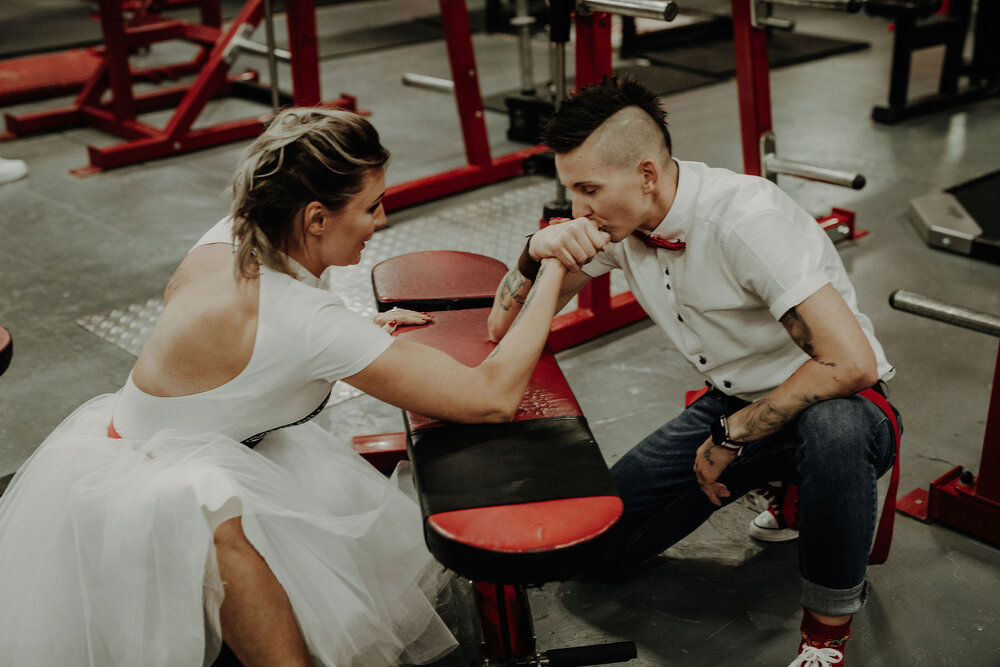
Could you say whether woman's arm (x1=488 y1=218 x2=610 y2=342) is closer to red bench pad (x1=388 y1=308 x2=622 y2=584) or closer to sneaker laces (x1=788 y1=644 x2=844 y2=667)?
red bench pad (x1=388 y1=308 x2=622 y2=584)

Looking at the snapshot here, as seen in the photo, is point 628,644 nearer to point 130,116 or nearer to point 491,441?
point 491,441

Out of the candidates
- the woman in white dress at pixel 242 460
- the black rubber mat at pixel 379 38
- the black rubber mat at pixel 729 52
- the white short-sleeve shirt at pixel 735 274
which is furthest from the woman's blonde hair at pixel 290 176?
the black rubber mat at pixel 379 38

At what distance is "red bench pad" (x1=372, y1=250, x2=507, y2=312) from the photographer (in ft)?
6.96

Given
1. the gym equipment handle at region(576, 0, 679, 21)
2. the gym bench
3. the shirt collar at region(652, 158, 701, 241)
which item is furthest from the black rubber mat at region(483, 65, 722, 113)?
the gym bench

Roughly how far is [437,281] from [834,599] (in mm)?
1048

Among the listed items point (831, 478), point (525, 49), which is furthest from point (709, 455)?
point (525, 49)

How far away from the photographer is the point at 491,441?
1625 mm

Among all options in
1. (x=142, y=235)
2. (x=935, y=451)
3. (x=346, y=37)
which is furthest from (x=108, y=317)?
(x=346, y=37)

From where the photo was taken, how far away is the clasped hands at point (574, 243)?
1790 millimetres

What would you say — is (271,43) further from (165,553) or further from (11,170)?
(165,553)

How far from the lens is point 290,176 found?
159cm

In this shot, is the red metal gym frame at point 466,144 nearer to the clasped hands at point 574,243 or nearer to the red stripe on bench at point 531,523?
the clasped hands at point 574,243

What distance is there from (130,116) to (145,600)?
15.2 ft

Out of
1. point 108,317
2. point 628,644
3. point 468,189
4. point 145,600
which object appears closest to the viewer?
point 145,600
